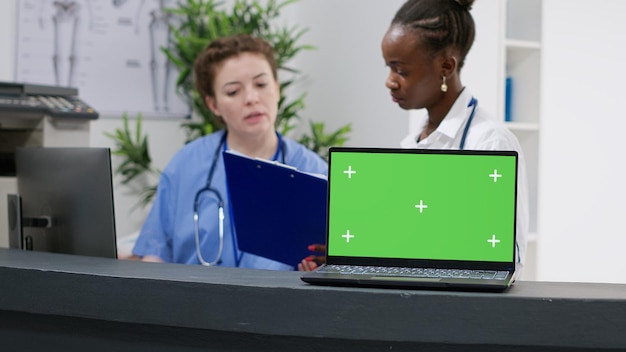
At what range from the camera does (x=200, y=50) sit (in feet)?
13.1

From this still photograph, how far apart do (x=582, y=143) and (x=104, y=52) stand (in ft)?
7.21

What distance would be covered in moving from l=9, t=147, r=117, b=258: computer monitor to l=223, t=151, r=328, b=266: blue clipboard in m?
0.35

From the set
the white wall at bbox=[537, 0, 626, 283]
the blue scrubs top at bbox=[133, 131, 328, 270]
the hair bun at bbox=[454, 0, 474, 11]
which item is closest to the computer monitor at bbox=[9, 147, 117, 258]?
the blue scrubs top at bbox=[133, 131, 328, 270]

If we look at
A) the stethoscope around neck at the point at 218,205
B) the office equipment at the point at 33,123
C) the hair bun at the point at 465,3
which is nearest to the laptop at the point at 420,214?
the hair bun at the point at 465,3

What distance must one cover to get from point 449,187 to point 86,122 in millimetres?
1570

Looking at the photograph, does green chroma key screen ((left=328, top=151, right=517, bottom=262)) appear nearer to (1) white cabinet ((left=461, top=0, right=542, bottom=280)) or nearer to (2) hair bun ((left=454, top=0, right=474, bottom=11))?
(2) hair bun ((left=454, top=0, right=474, bottom=11))

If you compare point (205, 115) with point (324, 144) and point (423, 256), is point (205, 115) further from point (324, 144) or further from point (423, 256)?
point (423, 256)

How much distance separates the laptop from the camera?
3.97ft

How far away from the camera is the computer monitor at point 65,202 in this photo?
1.67 metres

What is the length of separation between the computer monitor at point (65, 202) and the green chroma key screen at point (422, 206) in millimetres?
578

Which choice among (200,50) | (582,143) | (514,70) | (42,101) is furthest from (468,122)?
(200,50)

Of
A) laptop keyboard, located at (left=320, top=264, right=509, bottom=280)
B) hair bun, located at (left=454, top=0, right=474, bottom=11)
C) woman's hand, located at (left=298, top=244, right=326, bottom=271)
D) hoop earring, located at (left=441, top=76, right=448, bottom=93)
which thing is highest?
hair bun, located at (left=454, top=0, right=474, bottom=11)

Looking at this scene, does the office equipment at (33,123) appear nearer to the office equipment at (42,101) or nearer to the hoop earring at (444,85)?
the office equipment at (42,101)

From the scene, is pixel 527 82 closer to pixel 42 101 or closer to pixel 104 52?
pixel 104 52
